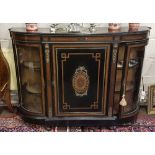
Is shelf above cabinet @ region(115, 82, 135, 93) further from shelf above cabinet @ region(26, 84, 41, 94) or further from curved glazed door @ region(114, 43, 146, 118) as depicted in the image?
shelf above cabinet @ region(26, 84, 41, 94)

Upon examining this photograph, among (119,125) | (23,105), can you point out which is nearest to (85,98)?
(119,125)

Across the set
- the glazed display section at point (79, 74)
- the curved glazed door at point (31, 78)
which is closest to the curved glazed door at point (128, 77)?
the glazed display section at point (79, 74)

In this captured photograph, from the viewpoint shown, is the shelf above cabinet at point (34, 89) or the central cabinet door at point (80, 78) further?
the shelf above cabinet at point (34, 89)

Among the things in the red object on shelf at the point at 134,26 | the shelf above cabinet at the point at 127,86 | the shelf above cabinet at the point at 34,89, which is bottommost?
the shelf above cabinet at the point at 34,89

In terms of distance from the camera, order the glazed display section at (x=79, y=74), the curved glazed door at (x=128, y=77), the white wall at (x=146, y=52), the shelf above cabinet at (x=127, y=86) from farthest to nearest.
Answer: the white wall at (x=146, y=52), the shelf above cabinet at (x=127, y=86), the curved glazed door at (x=128, y=77), the glazed display section at (x=79, y=74)

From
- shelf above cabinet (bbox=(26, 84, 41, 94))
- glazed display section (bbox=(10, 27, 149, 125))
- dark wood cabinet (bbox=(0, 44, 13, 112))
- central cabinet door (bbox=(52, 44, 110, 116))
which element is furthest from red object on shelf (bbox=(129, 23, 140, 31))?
dark wood cabinet (bbox=(0, 44, 13, 112))

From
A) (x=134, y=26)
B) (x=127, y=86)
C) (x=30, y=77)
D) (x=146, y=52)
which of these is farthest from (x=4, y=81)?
(x=146, y=52)

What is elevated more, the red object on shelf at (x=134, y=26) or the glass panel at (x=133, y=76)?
the red object on shelf at (x=134, y=26)

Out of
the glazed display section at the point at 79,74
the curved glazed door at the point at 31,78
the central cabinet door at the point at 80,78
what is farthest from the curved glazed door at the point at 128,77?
the curved glazed door at the point at 31,78

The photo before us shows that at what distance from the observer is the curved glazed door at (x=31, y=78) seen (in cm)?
204

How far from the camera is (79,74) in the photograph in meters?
2.04

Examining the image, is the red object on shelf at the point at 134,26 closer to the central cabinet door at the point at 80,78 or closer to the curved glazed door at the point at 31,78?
the central cabinet door at the point at 80,78

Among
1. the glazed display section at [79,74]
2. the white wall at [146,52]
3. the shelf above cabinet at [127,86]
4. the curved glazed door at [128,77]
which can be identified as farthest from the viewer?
the white wall at [146,52]

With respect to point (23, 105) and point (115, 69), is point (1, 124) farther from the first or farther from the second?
point (115, 69)
